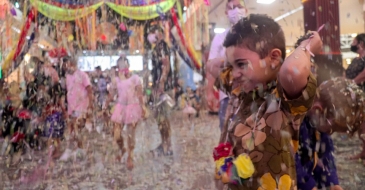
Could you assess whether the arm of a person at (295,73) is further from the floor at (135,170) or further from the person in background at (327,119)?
the floor at (135,170)

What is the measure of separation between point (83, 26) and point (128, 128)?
6.27 m

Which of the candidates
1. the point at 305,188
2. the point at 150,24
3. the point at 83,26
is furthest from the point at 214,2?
the point at 305,188

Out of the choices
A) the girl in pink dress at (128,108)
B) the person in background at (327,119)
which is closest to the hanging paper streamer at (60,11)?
the girl in pink dress at (128,108)

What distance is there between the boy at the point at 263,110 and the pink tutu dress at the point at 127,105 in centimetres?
315

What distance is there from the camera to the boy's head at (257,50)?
1368 mm

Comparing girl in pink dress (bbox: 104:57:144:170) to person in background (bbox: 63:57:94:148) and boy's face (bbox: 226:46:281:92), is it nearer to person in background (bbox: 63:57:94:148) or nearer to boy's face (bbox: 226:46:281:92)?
person in background (bbox: 63:57:94:148)

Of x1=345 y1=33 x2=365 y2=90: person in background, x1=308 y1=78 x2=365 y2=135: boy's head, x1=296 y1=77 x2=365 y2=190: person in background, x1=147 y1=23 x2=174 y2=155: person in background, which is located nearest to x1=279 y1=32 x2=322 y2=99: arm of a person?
x1=296 y1=77 x2=365 y2=190: person in background

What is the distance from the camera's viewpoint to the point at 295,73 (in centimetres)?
116

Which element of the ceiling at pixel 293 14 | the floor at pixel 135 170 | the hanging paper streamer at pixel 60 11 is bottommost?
the floor at pixel 135 170

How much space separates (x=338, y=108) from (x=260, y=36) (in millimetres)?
1084

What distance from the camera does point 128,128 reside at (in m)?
4.57

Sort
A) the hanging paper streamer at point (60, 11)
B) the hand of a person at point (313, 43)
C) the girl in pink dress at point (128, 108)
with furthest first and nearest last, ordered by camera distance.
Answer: the hanging paper streamer at point (60, 11) < the girl in pink dress at point (128, 108) < the hand of a person at point (313, 43)

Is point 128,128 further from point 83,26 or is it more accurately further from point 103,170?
point 83,26

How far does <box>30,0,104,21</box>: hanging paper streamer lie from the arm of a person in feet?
24.9
